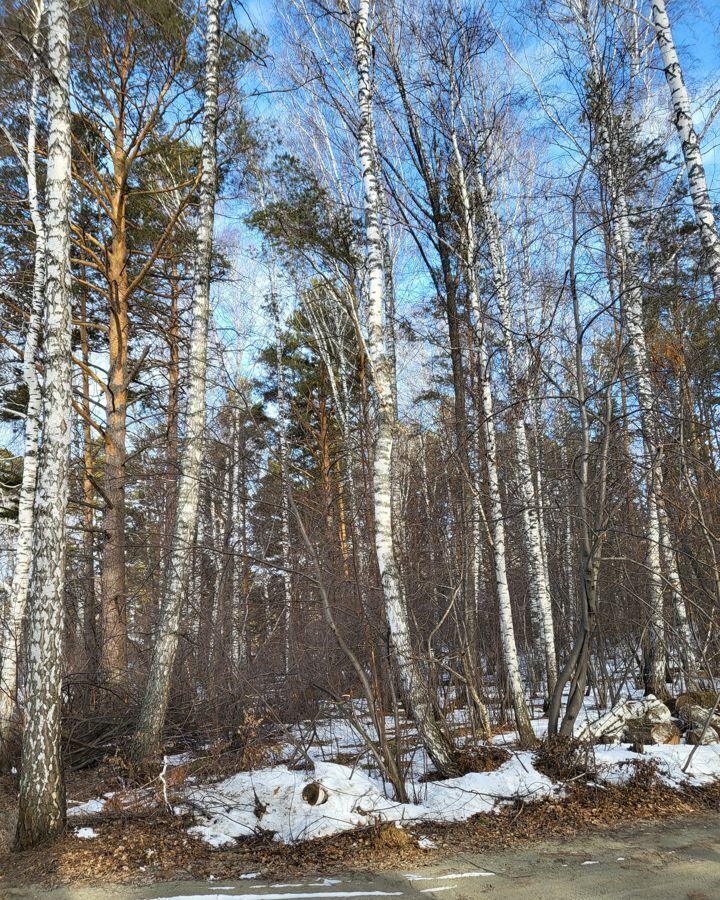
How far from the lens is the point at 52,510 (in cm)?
481

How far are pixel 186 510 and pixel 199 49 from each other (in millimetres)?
7632

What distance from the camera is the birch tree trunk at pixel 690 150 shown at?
20.9ft

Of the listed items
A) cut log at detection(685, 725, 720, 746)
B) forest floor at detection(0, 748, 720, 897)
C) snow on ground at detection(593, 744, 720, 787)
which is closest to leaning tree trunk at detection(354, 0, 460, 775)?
forest floor at detection(0, 748, 720, 897)

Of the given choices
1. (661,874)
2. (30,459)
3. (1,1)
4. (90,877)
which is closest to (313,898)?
(90,877)

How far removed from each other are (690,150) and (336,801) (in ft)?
24.0

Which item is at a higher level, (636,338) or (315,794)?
(636,338)

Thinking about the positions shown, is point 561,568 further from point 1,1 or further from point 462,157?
point 1,1

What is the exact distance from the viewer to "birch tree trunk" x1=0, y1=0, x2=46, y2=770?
7062 millimetres

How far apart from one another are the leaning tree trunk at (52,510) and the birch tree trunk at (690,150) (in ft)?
20.0

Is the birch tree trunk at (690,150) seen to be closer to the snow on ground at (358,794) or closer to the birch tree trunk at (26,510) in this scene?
the snow on ground at (358,794)

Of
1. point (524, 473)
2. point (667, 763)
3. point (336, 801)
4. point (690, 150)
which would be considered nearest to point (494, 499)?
point (524, 473)

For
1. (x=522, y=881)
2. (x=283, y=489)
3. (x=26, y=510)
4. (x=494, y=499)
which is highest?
(x=283, y=489)

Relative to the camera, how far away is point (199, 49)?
970 centimetres

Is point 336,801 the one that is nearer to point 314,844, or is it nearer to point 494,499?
point 314,844
